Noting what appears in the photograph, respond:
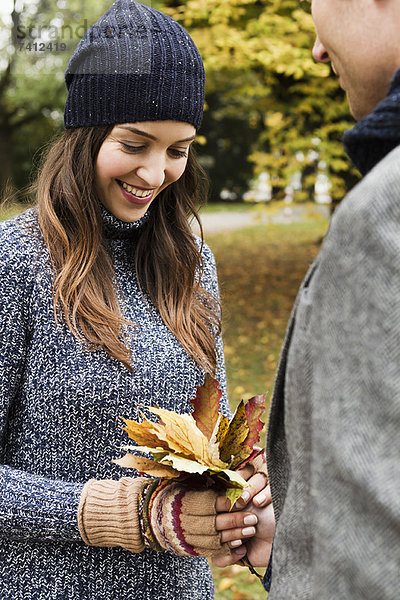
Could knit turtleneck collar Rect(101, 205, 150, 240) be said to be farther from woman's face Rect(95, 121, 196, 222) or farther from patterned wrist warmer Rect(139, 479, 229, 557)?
patterned wrist warmer Rect(139, 479, 229, 557)

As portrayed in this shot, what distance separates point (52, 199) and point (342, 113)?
6617mm

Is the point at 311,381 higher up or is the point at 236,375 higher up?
the point at 311,381

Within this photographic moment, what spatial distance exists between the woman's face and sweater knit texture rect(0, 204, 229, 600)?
28 cm

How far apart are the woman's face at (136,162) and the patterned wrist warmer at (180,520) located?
0.82m

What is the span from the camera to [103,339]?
1812mm

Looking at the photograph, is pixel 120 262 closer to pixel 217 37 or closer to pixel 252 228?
pixel 217 37

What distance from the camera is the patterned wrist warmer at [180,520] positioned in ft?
5.23

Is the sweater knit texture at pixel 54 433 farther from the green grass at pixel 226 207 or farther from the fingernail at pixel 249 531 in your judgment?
the green grass at pixel 226 207

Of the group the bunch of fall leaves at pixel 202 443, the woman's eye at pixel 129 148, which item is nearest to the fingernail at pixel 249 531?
the bunch of fall leaves at pixel 202 443

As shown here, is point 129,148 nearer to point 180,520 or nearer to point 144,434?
point 144,434

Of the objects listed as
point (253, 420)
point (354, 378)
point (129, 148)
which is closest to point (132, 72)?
point (129, 148)

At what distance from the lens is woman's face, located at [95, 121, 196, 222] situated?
194 centimetres

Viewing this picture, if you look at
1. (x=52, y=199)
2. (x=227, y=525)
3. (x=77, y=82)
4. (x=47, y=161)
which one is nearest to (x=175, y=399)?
(x=227, y=525)

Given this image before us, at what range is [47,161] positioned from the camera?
2094 millimetres
